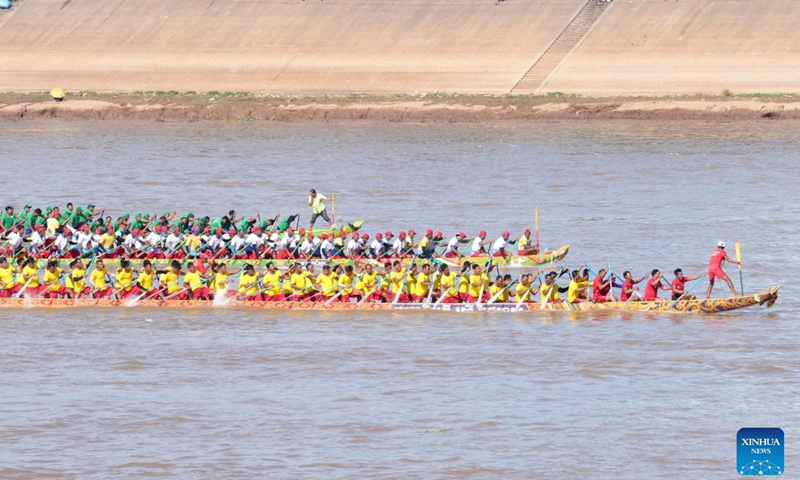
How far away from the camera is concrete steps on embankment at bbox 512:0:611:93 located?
191 ft

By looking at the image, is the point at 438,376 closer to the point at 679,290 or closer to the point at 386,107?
the point at 679,290

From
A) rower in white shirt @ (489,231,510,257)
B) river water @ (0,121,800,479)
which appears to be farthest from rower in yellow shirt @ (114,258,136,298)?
rower in white shirt @ (489,231,510,257)

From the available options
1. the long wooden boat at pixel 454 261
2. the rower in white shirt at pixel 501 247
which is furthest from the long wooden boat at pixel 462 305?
the rower in white shirt at pixel 501 247

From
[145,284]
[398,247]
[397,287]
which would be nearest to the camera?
[397,287]

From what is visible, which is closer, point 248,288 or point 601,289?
point 601,289

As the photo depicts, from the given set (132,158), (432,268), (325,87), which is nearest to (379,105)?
(325,87)

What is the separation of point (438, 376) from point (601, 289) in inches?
186

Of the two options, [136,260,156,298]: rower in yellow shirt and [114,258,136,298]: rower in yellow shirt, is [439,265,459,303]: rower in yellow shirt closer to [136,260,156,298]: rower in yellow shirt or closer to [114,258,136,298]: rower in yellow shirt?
[136,260,156,298]: rower in yellow shirt

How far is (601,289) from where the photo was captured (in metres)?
25.7

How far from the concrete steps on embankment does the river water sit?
61.2 ft

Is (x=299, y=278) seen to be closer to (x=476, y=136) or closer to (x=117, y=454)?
(x=117, y=454)

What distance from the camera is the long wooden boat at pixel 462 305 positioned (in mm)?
25141

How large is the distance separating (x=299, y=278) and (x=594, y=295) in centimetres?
538

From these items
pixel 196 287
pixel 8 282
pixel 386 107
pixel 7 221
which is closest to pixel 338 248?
pixel 196 287
